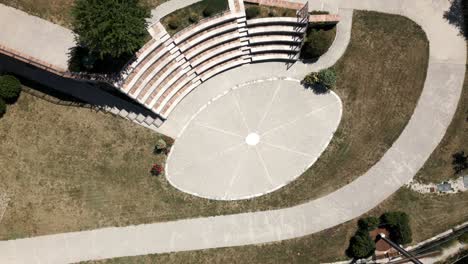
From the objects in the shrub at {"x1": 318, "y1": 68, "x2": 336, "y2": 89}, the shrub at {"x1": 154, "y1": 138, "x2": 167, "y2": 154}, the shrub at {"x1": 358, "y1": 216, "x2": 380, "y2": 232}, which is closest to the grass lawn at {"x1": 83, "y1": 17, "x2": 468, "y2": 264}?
the shrub at {"x1": 358, "y1": 216, "x2": 380, "y2": 232}

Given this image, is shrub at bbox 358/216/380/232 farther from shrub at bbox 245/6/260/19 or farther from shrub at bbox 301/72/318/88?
shrub at bbox 245/6/260/19

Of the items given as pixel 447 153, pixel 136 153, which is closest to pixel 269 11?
pixel 136 153

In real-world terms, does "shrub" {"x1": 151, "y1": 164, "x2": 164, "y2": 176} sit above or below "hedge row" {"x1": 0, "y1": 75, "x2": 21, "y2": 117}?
below

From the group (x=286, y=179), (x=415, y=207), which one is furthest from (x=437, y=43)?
(x=286, y=179)

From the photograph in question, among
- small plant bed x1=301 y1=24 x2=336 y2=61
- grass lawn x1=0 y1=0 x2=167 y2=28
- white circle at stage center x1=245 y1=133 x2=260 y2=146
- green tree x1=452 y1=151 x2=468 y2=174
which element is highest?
grass lawn x1=0 y1=0 x2=167 y2=28

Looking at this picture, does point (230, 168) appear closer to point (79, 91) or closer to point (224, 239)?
point (224, 239)

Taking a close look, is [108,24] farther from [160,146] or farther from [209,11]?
[160,146]
